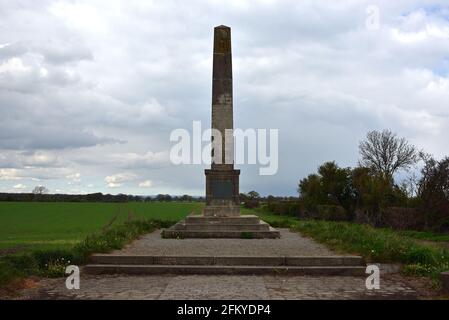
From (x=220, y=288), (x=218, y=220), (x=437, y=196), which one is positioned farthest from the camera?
(x=437, y=196)

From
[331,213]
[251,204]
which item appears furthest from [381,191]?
[251,204]

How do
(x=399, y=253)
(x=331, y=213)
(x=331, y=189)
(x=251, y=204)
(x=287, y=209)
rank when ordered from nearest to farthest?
(x=399, y=253) → (x=331, y=213) → (x=331, y=189) → (x=287, y=209) → (x=251, y=204)

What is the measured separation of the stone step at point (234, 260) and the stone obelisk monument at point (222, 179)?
717 cm

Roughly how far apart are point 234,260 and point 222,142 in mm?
9778

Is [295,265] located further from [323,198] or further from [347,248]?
[323,198]

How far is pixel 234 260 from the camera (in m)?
12.1

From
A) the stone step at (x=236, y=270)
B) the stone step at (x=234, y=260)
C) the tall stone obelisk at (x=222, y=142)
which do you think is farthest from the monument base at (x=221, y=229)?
the stone step at (x=236, y=270)

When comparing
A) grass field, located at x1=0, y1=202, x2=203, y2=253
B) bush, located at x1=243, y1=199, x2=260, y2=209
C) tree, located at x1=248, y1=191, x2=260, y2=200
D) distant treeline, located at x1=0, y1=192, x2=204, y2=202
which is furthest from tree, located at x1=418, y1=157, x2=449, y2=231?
distant treeline, located at x1=0, y1=192, x2=204, y2=202

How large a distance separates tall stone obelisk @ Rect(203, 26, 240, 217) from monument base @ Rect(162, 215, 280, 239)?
1.85 feet

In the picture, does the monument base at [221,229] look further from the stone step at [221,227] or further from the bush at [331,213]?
the bush at [331,213]

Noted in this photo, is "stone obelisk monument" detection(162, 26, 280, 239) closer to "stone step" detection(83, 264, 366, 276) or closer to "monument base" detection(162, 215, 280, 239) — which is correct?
"monument base" detection(162, 215, 280, 239)

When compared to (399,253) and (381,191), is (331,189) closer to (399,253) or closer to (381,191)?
(381,191)
